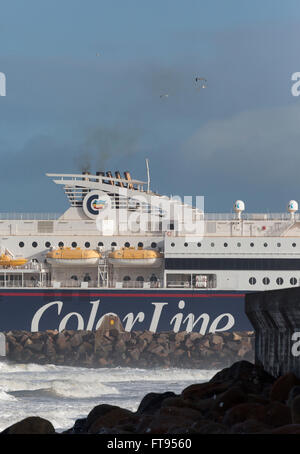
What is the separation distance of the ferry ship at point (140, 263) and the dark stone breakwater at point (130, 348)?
49 centimetres

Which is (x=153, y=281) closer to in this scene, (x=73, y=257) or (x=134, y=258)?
(x=134, y=258)

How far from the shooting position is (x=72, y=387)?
2723 centimetres

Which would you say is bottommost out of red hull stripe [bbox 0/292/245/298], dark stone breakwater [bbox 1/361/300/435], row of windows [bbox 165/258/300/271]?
dark stone breakwater [bbox 1/361/300/435]

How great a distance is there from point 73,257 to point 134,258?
2298 millimetres

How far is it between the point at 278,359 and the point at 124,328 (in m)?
20.8

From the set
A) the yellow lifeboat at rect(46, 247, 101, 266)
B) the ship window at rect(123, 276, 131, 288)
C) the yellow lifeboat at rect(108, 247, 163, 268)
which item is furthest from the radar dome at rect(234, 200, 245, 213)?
the yellow lifeboat at rect(46, 247, 101, 266)

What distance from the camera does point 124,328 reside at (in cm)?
3275

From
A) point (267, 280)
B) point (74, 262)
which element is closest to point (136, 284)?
point (74, 262)

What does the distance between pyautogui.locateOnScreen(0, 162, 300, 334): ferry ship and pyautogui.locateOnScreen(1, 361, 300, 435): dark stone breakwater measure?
2074 centimetres

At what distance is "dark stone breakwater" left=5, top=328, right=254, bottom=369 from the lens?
105 feet

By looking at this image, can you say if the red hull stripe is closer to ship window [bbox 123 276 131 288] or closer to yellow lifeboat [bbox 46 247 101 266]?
ship window [bbox 123 276 131 288]

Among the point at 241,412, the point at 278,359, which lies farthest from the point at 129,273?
the point at 241,412

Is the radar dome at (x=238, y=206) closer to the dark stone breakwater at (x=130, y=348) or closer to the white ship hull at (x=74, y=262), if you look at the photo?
the dark stone breakwater at (x=130, y=348)
